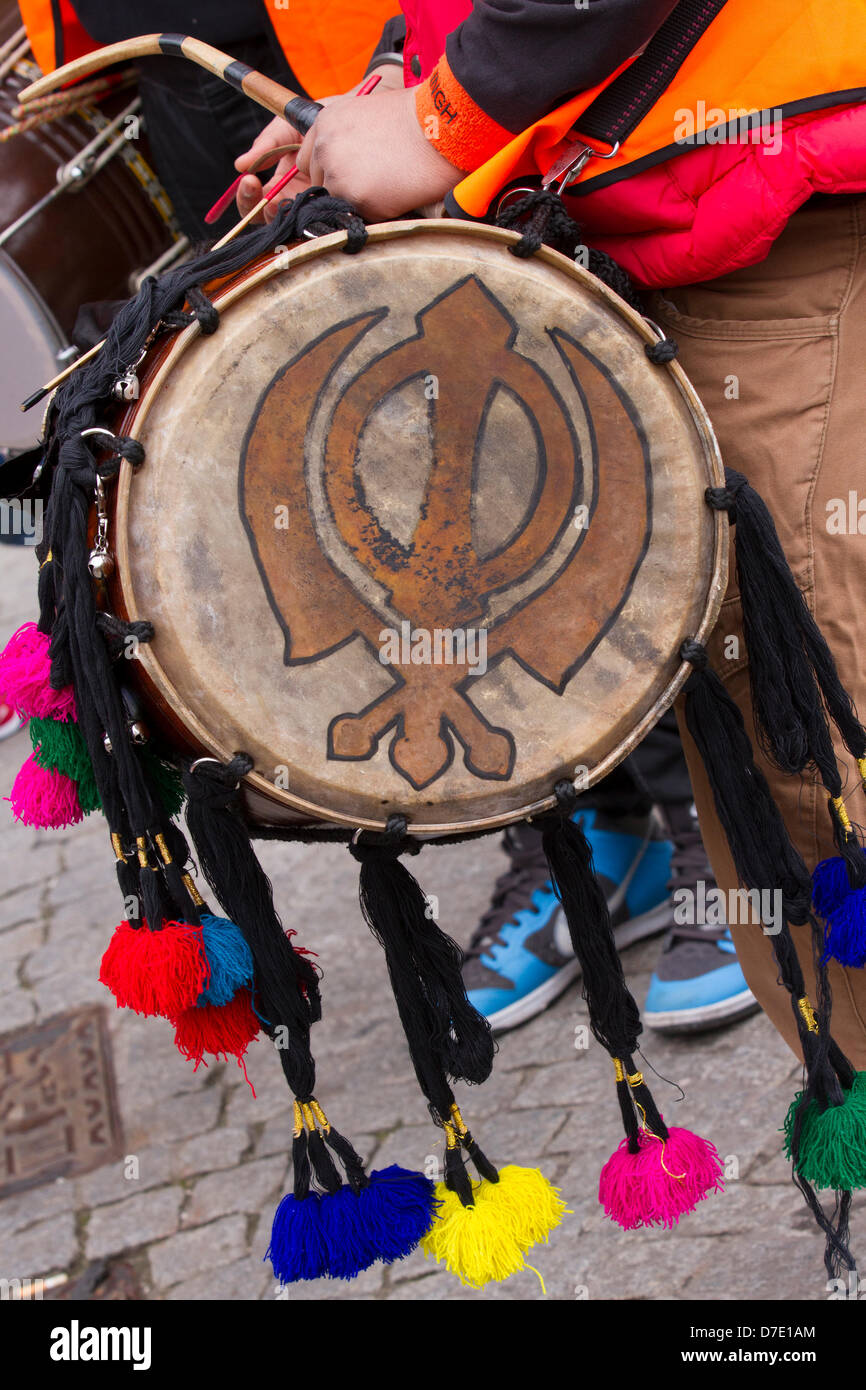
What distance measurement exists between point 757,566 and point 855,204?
1.24 ft

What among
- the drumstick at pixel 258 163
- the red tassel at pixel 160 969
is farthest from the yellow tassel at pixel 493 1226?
the drumstick at pixel 258 163

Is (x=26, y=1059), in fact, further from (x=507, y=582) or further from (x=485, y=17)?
(x=485, y=17)

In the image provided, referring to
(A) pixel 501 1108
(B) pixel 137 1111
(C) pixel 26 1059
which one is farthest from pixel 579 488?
(C) pixel 26 1059

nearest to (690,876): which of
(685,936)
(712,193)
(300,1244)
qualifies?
(685,936)

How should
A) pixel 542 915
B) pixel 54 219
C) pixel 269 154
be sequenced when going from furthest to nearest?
pixel 542 915 → pixel 54 219 → pixel 269 154

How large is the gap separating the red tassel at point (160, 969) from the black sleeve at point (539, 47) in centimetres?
85

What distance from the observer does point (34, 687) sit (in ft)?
3.93

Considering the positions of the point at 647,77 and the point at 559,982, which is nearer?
the point at 647,77

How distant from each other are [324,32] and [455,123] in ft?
1.98

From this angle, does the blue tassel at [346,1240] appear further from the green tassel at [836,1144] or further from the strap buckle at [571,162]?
the strap buckle at [571,162]

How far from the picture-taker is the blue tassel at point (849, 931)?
4.08 ft

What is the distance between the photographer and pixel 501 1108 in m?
2.06

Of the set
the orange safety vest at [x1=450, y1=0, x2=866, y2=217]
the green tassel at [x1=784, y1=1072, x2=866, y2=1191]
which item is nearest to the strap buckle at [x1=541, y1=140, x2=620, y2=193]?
the orange safety vest at [x1=450, y1=0, x2=866, y2=217]

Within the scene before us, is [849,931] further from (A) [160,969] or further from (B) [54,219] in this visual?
(B) [54,219]
